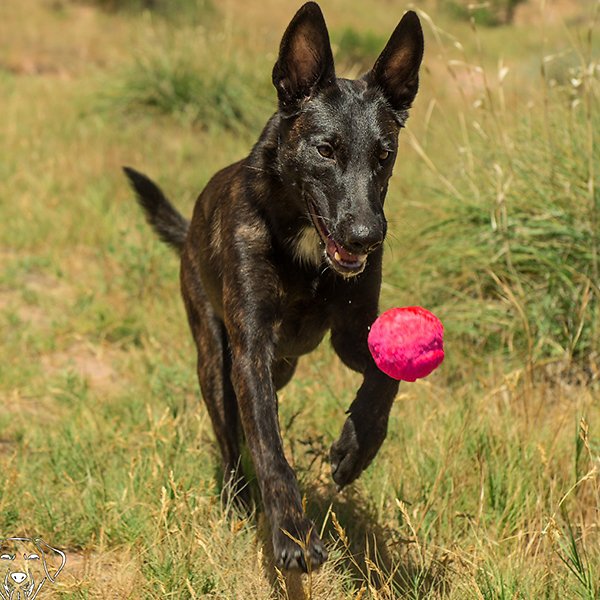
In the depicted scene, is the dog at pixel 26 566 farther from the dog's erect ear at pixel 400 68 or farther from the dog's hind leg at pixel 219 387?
the dog's erect ear at pixel 400 68

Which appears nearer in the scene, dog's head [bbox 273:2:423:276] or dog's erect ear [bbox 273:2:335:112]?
dog's head [bbox 273:2:423:276]

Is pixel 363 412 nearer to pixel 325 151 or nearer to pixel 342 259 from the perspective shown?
pixel 342 259

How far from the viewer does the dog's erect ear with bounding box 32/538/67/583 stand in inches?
121

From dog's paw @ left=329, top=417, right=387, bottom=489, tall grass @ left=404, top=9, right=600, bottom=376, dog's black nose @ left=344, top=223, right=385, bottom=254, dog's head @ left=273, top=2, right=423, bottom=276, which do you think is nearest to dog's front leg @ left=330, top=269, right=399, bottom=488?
dog's paw @ left=329, top=417, right=387, bottom=489

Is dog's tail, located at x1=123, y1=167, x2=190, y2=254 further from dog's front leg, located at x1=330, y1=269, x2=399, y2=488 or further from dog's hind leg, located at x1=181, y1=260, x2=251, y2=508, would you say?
dog's front leg, located at x1=330, y1=269, x2=399, y2=488

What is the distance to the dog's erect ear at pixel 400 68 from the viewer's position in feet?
11.3

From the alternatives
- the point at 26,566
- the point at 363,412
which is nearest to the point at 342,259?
the point at 363,412

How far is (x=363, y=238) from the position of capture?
2949mm

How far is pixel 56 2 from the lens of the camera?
572 inches

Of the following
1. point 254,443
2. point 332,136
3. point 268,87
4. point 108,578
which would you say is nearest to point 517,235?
point 332,136

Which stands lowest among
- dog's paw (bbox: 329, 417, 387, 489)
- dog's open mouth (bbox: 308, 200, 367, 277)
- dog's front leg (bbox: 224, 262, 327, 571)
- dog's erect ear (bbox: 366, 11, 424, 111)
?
dog's paw (bbox: 329, 417, 387, 489)

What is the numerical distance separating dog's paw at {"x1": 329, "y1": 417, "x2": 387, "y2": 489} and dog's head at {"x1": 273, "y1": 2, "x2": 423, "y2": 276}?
0.56 meters

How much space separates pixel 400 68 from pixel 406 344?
4.08 ft

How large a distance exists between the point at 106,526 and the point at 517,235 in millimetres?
3129
